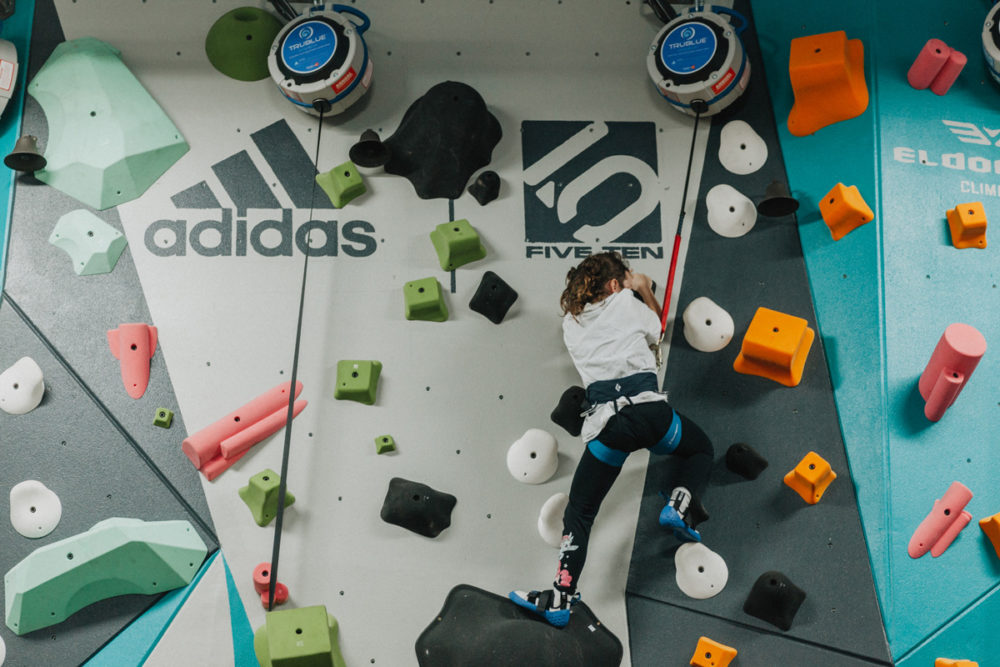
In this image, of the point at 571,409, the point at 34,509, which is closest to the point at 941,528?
the point at 571,409

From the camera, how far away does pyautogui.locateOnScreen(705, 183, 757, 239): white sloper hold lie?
396cm

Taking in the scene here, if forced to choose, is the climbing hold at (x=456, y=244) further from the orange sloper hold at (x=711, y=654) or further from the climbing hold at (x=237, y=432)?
the orange sloper hold at (x=711, y=654)

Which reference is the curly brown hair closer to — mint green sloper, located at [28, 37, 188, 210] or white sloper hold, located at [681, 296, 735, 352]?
white sloper hold, located at [681, 296, 735, 352]

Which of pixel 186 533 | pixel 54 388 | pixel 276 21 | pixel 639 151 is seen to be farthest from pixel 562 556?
pixel 276 21

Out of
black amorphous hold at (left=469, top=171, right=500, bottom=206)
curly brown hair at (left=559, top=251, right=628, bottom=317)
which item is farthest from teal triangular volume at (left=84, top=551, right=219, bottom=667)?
black amorphous hold at (left=469, top=171, right=500, bottom=206)

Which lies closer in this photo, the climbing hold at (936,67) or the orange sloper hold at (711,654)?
the orange sloper hold at (711,654)

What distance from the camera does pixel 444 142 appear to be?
3990 mm

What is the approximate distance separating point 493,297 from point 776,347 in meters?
0.98

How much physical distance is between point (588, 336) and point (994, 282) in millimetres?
1501

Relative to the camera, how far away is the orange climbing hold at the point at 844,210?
149 inches

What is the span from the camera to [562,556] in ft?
11.3

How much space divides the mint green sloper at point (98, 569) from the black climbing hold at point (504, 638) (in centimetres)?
83

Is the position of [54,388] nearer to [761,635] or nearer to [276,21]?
[276,21]

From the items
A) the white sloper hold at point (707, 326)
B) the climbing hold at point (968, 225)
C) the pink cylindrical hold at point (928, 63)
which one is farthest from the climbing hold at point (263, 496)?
the pink cylindrical hold at point (928, 63)
